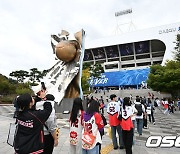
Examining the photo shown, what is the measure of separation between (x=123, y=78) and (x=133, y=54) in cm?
1008

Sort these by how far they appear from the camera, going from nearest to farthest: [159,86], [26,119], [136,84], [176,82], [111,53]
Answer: [26,119] < [176,82] < [159,86] < [136,84] < [111,53]

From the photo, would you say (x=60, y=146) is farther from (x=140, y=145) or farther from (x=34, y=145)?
(x=34, y=145)

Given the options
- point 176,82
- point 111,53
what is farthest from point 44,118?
point 111,53

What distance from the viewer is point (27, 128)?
276 centimetres

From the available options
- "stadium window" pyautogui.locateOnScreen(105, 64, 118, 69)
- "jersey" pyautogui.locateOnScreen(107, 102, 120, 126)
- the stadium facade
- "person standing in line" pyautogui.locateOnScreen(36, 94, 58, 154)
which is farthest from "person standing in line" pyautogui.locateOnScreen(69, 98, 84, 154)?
"stadium window" pyautogui.locateOnScreen(105, 64, 118, 69)

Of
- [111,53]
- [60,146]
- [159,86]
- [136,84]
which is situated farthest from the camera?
[111,53]

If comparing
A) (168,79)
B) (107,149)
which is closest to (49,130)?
(107,149)

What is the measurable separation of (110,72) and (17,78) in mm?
23617

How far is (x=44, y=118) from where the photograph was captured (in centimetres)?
287

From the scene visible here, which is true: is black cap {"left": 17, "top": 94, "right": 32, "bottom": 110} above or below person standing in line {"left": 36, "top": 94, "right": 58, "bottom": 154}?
above

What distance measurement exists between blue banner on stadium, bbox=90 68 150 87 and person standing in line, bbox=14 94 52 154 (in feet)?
159

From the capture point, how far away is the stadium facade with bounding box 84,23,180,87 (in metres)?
51.7

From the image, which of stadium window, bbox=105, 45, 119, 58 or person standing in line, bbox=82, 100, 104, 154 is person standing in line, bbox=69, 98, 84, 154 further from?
stadium window, bbox=105, 45, 119, 58

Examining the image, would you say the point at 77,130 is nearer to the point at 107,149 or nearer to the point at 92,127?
the point at 92,127
